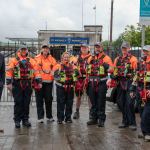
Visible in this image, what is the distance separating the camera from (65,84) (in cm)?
991

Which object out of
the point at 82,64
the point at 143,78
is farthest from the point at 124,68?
the point at 82,64

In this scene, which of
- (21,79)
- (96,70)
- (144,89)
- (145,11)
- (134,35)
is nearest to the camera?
(144,89)

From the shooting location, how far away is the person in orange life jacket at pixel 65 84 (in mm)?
9836

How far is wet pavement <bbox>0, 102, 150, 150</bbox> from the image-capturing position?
7.73 metres

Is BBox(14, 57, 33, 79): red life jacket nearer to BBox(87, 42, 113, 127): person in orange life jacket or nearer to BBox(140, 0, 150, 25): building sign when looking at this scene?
BBox(87, 42, 113, 127): person in orange life jacket

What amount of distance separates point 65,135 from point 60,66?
72.5 inches

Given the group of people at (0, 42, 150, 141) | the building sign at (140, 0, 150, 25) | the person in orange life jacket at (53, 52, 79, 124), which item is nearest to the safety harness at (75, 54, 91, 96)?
the group of people at (0, 42, 150, 141)

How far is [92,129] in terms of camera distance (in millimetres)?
9328

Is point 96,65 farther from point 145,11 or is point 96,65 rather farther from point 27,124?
point 27,124

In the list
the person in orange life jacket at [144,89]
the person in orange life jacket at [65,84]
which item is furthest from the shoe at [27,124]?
the person in orange life jacket at [144,89]

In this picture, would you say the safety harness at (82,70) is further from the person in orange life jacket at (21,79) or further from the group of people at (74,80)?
the person in orange life jacket at (21,79)

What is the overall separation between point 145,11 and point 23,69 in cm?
319

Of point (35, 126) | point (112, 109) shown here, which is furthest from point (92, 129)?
point (112, 109)

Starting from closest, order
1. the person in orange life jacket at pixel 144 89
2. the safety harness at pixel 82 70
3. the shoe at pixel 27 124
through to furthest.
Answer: the person in orange life jacket at pixel 144 89 → the shoe at pixel 27 124 → the safety harness at pixel 82 70
